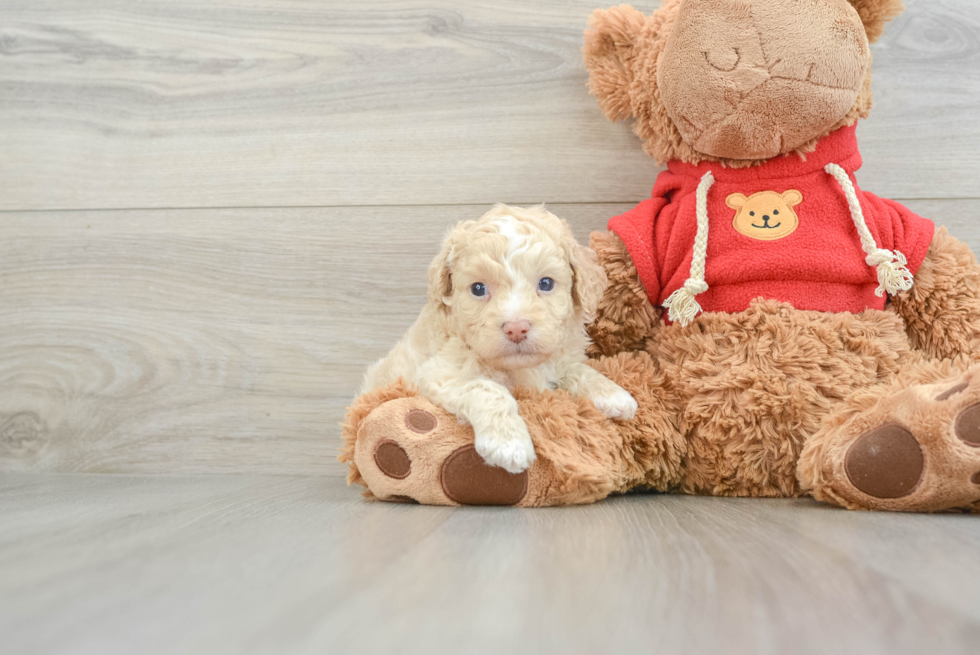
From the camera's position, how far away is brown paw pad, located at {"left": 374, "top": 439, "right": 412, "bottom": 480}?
904mm

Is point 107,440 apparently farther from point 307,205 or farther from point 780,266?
point 780,266

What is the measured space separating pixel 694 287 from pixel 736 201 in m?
0.15

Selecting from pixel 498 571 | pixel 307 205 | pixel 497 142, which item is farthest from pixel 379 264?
pixel 498 571

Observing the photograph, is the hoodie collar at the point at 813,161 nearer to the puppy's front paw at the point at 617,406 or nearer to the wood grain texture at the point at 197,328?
the puppy's front paw at the point at 617,406

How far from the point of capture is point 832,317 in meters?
1.00

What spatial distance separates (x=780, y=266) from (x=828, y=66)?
0.27m

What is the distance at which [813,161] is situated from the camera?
3.45ft

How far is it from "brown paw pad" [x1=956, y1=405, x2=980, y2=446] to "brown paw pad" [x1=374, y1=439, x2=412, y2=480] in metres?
0.60

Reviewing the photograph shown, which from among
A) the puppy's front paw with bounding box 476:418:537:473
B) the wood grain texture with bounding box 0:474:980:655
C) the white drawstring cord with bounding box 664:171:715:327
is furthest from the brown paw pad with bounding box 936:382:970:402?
the puppy's front paw with bounding box 476:418:537:473

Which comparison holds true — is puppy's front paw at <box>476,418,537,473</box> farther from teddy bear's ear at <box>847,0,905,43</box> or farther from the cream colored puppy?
teddy bear's ear at <box>847,0,905,43</box>

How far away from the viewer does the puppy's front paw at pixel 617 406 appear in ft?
3.24

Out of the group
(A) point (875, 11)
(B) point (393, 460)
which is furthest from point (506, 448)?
(A) point (875, 11)

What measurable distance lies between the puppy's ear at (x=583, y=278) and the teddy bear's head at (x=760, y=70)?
25 centimetres

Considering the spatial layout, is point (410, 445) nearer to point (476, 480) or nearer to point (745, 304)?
point (476, 480)
